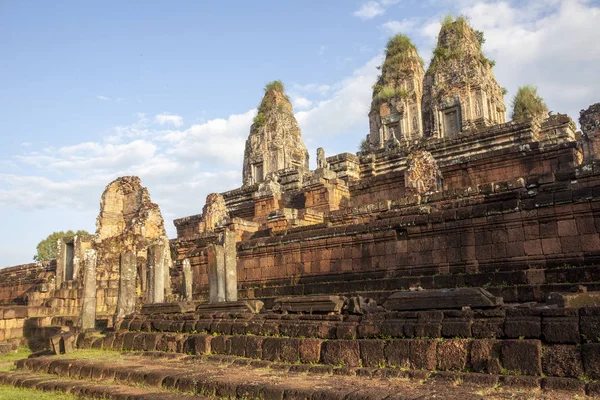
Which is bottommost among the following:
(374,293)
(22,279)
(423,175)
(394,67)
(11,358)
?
(11,358)

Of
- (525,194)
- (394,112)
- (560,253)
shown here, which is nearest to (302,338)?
(560,253)

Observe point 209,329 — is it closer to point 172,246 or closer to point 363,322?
point 363,322

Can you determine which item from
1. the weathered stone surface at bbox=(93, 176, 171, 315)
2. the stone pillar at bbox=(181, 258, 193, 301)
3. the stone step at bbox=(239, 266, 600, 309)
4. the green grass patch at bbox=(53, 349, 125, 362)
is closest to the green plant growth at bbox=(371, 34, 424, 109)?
the weathered stone surface at bbox=(93, 176, 171, 315)

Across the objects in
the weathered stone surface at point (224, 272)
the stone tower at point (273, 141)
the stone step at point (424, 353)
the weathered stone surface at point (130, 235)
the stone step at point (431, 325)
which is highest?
the stone tower at point (273, 141)

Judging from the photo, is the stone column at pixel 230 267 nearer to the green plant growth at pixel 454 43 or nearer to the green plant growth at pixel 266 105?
the green plant growth at pixel 454 43

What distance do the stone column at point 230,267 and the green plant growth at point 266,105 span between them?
3156 cm

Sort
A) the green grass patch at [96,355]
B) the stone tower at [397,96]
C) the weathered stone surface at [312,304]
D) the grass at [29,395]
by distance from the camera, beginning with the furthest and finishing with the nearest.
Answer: the stone tower at [397,96], the green grass patch at [96,355], the weathered stone surface at [312,304], the grass at [29,395]

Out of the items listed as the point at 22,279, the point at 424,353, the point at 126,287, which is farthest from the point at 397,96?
the point at 424,353

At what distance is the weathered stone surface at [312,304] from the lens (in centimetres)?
816

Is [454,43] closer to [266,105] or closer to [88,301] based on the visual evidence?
[266,105]

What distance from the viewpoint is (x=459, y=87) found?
3322 cm

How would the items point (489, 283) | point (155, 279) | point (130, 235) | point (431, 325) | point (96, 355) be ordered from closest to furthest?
point (431, 325), point (489, 283), point (96, 355), point (155, 279), point (130, 235)

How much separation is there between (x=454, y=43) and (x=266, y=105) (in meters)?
17.2

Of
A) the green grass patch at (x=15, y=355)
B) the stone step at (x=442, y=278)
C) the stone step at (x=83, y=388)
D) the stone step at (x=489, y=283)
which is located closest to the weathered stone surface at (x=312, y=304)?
the stone step at (x=489, y=283)
